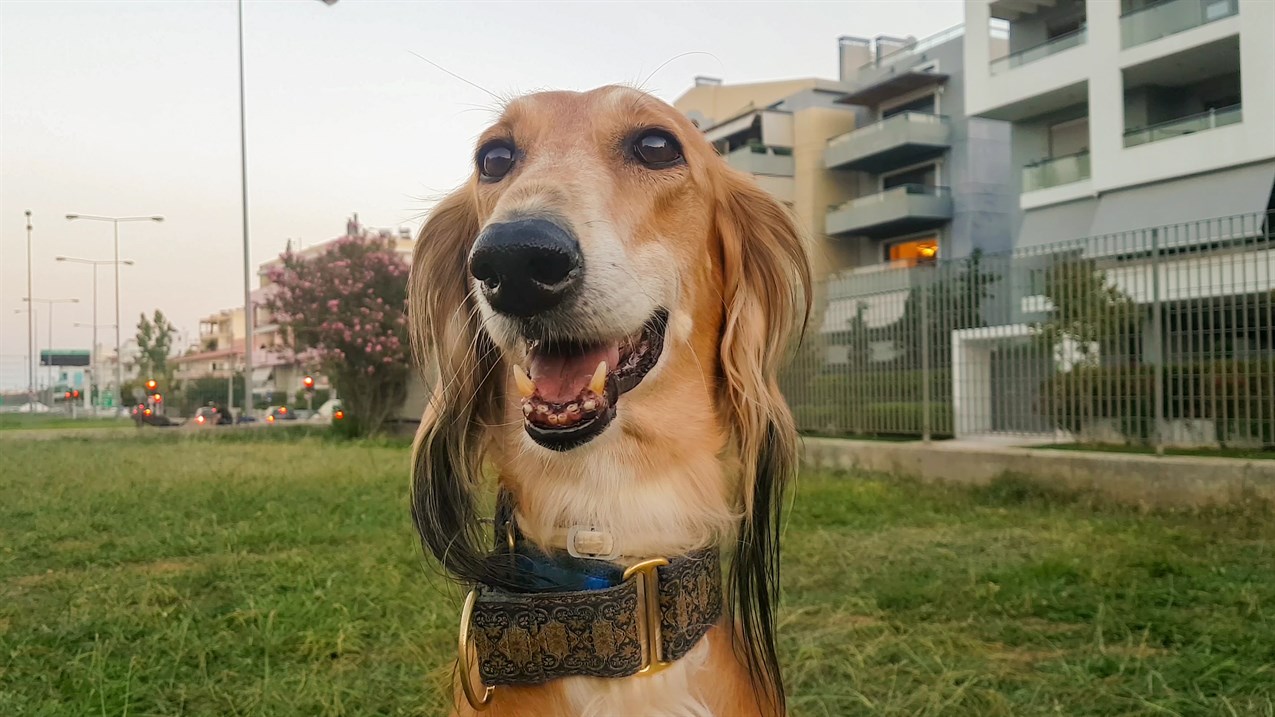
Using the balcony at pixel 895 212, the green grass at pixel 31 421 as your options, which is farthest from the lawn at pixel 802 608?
the balcony at pixel 895 212

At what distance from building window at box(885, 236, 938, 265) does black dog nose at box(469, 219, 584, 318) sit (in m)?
24.6

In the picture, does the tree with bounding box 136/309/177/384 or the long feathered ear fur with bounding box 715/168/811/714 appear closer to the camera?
the long feathered ear fur with bounding box 715/168/811/714

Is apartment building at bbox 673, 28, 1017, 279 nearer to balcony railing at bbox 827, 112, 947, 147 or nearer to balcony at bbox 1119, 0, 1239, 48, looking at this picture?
balcony railing at bbox 827, 112, 947, 147

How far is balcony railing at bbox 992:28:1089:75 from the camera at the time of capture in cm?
1398

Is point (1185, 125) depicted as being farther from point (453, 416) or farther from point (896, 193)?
point (896, 193)

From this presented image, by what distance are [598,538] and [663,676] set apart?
0.25m

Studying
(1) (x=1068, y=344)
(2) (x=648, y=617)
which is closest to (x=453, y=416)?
(2) (x=648, y=617)

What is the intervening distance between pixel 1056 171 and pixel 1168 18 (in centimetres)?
596

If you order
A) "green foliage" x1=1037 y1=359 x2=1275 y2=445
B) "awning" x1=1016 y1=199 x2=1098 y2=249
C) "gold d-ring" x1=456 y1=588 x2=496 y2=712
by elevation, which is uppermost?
"awning" x1=1016 y1=199 x2=1098 y2=249

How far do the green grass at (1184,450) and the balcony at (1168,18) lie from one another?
4598 mm

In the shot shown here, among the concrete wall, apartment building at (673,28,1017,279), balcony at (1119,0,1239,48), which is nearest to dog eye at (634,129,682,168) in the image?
balcony at (1119,0,1239,48)

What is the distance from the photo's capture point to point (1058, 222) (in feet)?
55.1

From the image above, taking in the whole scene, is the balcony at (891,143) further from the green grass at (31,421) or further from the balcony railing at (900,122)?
the green grass at (31,421)

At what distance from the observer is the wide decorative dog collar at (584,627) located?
1.35 meters
